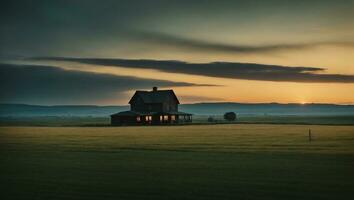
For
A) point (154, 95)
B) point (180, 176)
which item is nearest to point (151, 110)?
point (154, 95)

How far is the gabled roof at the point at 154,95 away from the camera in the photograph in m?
112

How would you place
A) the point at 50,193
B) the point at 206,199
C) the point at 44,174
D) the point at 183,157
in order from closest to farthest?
1. the point at 206,199
2. the point at 50,193
3. the point at 44,174
4. the point at 183,157

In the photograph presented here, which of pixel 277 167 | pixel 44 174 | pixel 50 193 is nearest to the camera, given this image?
pixel 50 193

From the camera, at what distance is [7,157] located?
1150 inches

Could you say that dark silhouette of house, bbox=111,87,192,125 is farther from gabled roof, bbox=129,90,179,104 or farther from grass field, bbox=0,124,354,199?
grass field, bbox=0,124,354,199

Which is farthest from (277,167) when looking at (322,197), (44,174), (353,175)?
(44,174)

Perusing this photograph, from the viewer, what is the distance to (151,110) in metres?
111

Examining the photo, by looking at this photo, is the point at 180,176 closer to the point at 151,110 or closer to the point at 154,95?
the point at 151,110

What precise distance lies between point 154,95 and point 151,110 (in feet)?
13.8

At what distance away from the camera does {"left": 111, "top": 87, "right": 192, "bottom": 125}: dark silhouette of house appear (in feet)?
337

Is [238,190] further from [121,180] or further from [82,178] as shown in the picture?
[82,178]

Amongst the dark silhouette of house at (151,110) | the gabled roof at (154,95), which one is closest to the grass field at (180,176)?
the dark silhouette of house at (151,110)

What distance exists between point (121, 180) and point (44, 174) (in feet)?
14.1

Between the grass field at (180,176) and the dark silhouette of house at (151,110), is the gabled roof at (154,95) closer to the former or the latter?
the dark silhouette of house at (151,110)
